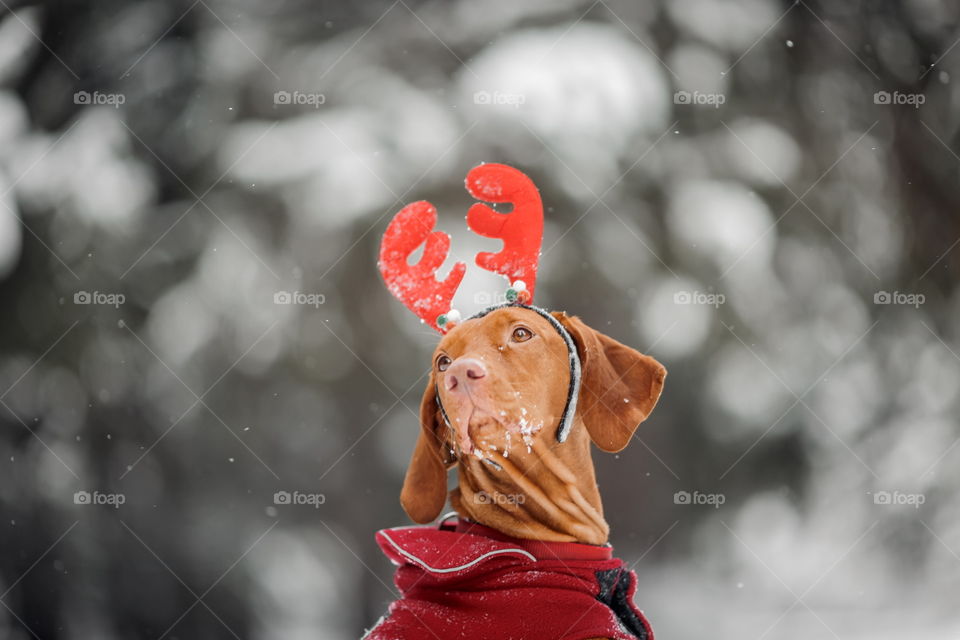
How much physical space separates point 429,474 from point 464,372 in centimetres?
48

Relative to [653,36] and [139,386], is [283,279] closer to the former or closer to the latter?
[139,386]

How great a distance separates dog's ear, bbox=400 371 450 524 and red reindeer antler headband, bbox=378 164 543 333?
243 millimetres

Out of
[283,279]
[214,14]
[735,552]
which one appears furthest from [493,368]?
[214,14]

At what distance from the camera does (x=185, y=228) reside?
3.73 metres

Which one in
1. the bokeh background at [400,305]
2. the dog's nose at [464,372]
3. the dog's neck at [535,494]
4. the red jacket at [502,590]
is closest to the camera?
the red jacket at [502,590]

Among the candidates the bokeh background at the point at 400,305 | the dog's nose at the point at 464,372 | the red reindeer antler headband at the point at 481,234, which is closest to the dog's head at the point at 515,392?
the dog's nose at the point at 464,372

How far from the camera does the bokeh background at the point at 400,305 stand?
3.62 meters

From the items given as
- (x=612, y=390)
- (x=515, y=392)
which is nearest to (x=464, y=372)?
(x=515, y=392)

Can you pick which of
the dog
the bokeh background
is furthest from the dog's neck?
the bokeh background

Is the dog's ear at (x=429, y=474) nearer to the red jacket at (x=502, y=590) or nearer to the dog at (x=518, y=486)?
the dog at (x=518, y=486)

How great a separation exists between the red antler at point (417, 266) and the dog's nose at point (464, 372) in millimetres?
394

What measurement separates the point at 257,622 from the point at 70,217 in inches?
92.5

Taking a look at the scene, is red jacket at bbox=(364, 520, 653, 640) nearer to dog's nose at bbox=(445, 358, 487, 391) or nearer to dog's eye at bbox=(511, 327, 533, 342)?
dog's nose at bbox=(445, 358, 487, 391)

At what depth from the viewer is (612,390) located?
1.95 meters
